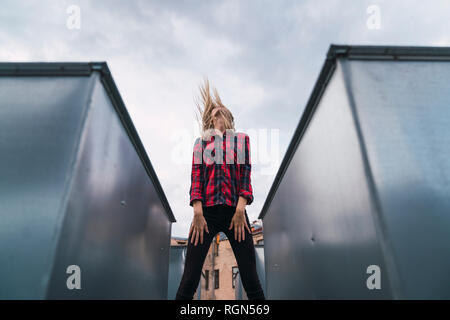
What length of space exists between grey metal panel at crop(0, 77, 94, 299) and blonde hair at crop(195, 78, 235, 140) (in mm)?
1133

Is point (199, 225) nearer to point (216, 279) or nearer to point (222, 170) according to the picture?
point (222, 170)

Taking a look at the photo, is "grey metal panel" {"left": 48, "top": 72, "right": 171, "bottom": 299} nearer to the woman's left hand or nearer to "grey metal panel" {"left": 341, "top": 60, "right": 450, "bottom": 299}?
the woman's left hand

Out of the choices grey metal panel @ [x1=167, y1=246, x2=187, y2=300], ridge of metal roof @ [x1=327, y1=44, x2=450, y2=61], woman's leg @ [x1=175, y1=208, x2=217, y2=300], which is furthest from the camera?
grey metal panel @ [x1=167, y1=246, x2=187, y2=300]

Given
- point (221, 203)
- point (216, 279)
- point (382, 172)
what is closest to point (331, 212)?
point (382, 172)

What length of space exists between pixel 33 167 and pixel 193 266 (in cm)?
125

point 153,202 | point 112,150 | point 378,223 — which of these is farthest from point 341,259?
point 153,202

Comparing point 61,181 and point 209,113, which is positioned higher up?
point 209,113

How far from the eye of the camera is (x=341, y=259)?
1.69m

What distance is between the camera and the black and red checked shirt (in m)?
2.14

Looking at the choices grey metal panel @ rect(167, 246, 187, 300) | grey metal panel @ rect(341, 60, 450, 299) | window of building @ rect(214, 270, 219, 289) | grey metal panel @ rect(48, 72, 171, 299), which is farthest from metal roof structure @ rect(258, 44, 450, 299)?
window of building @ rect(214, 270, 219, 289)

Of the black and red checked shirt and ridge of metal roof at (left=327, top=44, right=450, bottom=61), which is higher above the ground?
ridge of metal roof at (left=327, top=44, right=450, bottom=61)

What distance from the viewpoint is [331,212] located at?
6.06 ft

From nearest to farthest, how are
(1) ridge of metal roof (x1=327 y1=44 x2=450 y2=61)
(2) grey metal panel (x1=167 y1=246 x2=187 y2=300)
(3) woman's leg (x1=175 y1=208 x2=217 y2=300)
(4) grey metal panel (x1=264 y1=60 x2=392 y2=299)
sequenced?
1. (4) grey metal panel (x1=264 y1=60 x2=392 y2=299)
2. (1) ridge of metal roof (x1=327 y1=44 x2=450 y2=61)
3. (3) woman's leg (x1=175 y1=208 x2=217 y2=300)
4. (2) grey metal panel (x1=167 y1=246 x2=187 y2=300)
